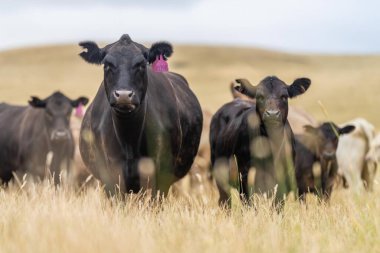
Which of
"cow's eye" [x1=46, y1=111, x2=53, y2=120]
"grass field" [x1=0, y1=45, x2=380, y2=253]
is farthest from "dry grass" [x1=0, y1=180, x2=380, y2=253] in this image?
"cow's eye" [x1=46, y1=111, x2=53, y2=120]

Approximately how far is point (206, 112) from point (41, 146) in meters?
3.85

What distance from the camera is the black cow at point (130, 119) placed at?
8.14m

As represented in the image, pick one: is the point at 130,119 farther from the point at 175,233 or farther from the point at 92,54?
the point at 175,233

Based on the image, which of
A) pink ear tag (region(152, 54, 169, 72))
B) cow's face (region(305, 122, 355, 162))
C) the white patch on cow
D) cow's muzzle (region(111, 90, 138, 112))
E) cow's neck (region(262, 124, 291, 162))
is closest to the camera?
cow's muzzle (region(111, 90, 138, 112))

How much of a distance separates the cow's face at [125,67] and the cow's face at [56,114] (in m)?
5.59

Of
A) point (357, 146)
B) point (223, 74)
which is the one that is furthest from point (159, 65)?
point (223, 74)

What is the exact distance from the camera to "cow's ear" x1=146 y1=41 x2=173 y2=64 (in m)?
8.75

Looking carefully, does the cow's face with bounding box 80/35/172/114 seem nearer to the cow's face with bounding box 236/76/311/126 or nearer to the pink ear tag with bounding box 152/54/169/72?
the pink ear tag with bounding box 152/54/169/72

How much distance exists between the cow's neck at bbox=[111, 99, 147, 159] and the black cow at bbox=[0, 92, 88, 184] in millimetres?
5787

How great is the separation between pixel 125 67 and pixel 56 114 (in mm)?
6491

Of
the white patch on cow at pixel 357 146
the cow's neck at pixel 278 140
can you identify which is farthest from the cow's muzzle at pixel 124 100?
the white patch on cow at pixel 357 146

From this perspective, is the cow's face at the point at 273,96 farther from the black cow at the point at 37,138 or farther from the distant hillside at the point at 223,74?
the distant hillside at the point at 223,74

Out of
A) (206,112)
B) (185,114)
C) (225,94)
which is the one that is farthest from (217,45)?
(185,114)

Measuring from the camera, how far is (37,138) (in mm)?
14398
